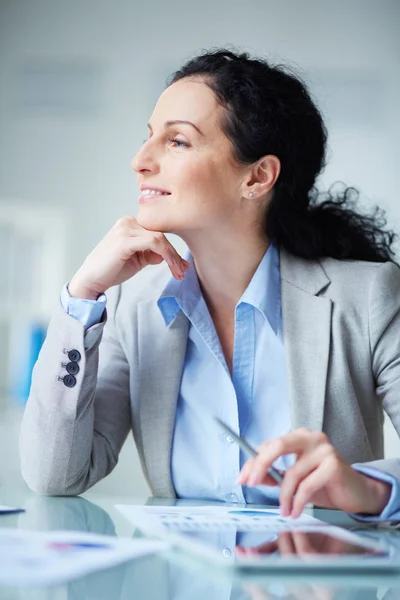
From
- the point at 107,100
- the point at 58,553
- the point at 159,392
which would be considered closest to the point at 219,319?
the point at 159,392

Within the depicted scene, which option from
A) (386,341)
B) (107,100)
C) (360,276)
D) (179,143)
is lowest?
(386,341)

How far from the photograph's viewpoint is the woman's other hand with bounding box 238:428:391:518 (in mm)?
869

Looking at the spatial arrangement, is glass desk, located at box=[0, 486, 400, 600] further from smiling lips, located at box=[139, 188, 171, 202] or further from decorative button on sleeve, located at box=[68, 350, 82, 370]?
smiling lips, located at box=[139, 188, 171, 202]

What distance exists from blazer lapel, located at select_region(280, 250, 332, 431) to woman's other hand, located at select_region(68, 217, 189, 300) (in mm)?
223

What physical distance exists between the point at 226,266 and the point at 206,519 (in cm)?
72

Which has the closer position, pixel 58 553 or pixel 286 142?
pixel 58 553

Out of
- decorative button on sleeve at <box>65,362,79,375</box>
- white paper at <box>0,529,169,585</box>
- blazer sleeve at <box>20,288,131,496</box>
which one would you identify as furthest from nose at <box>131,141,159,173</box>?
white paper at <box>0,529,169,585</box>

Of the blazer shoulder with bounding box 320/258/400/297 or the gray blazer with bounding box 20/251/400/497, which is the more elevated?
the blazer shoulder with bounding box 320/258/400/297

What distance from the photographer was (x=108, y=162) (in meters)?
3.91

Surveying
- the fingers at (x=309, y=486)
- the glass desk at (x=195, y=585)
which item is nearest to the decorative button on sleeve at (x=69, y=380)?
the fingers at (x=309, y=486)

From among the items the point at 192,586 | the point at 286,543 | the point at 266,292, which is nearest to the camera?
the point at 192,586

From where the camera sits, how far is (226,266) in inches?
61.0

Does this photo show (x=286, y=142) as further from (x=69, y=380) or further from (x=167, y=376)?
(x=69, y=380)

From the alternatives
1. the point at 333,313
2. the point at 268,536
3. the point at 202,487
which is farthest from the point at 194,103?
the point at 268,536
